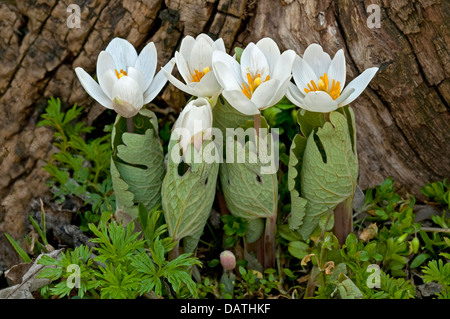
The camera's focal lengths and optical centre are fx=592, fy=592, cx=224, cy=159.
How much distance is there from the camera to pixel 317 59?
208 centimetres

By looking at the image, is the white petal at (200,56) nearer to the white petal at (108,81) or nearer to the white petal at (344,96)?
the white petal at (108,81)

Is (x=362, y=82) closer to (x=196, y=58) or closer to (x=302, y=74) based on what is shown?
(x=302, y=74)

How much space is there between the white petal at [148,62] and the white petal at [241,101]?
43 cm

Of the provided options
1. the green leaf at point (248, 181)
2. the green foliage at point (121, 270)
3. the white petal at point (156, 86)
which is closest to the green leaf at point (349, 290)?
the green leaf at point (248, 181)

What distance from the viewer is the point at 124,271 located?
6.26ft

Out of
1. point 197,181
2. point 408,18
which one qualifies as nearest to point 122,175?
point 197,181

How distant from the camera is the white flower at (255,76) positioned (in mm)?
1834

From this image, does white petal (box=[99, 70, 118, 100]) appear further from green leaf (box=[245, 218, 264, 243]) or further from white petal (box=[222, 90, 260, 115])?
green leaf (box=[245, 218, 264, 243])

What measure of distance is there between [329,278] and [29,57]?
1.60 meters

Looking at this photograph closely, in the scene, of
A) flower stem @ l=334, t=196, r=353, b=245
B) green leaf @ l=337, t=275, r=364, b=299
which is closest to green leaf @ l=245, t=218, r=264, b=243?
flower stem @ l=334, t=196, r=353, b=245

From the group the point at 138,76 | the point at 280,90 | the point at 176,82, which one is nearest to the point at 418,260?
the point at 280,90

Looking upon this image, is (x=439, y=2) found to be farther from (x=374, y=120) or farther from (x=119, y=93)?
(x=119, y=93)

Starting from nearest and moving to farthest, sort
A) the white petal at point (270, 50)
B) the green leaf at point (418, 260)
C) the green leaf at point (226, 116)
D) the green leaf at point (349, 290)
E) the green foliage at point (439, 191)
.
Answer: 1. the green leaf at point (349, 290)
2. the white petal at point (270, 50)
3. the green leaf at point (226, 116)
4. the green leaf at point (418, 260)
5. the green foliage at point (439, 191)

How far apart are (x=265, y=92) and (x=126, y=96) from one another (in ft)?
1.56
